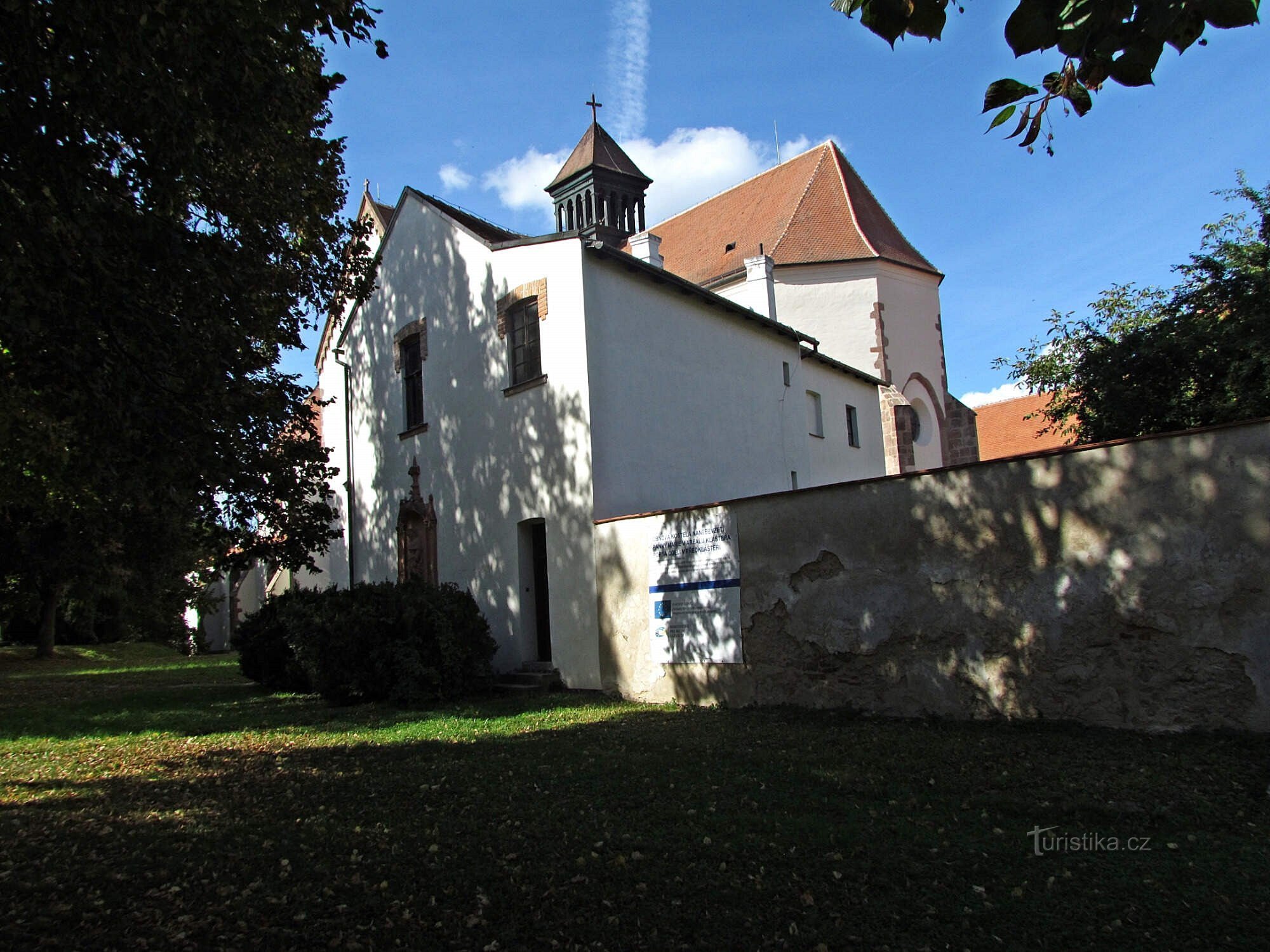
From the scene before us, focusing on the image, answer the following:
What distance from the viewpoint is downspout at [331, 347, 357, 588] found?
1981cm

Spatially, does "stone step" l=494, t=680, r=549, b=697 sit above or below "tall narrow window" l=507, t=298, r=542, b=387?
below

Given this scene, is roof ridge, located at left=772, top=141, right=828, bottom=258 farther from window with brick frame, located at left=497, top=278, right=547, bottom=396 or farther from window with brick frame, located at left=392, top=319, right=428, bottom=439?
window with brick frame, located at left=497, top=278, right=547, bottom=396

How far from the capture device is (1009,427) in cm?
4366

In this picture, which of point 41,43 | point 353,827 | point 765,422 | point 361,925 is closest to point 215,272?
point 41,43

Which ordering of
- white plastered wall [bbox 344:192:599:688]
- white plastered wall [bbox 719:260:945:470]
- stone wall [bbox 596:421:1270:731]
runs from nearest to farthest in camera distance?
stone wall [bbox 596:421:1270:731]
white plastered wall [bbox 344:192:599:688]
white plastered wall [bbox 719:260:945:470]

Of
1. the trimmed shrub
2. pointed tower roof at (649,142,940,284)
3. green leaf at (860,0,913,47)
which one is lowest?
the trimmed shrub

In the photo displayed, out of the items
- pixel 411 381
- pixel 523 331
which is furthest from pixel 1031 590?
pixel 411 381

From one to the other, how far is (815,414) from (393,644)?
12257 millimetres

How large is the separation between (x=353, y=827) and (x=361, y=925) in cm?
176

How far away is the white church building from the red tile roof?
65.3 feet

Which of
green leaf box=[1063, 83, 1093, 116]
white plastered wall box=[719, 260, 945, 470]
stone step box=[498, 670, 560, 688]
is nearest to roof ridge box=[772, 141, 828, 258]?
white plastered wall box=[719, 260, 945, 470]

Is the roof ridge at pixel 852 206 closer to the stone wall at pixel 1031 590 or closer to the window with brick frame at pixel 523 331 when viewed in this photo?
the window with brick frame at pixel 523 331

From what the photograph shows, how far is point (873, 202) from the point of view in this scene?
3262 centimetres

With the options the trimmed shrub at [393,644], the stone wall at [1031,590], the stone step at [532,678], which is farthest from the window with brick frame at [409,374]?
the stone wall at [1031,590]
